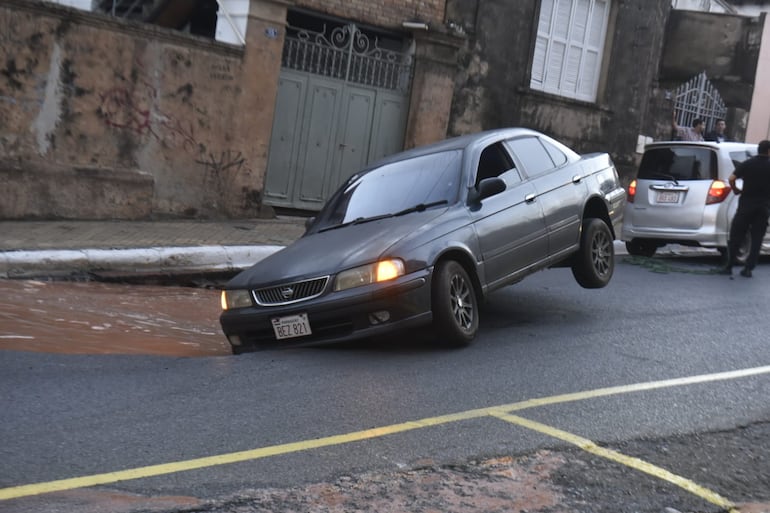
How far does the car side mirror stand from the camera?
8.05 m

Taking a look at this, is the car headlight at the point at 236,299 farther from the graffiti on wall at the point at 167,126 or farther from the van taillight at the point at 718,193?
the van taillight at the point at 718,193

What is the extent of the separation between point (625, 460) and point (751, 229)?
8565 mm

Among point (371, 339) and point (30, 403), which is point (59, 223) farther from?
point (30, 403)

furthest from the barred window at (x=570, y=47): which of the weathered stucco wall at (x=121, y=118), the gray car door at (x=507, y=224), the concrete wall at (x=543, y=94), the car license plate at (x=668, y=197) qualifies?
→ the gray car door at (x=507, y=224)

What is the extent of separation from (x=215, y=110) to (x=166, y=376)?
888 centimetres

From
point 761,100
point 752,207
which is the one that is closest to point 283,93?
point 752,207

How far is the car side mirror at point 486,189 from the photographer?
8.05m

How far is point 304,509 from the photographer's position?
14.0 ft

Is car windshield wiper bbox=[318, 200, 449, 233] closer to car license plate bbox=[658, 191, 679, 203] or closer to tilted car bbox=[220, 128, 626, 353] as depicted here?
tilted car bbox=[220, 128, 626, 353]

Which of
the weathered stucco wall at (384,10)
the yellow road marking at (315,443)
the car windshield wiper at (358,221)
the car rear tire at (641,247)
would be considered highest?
the weathered stucco wall at (384,10)

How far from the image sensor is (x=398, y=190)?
334 inches

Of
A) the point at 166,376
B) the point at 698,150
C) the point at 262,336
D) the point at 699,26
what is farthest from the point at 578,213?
the point at 699,26

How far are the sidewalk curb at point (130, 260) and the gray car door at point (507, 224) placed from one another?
14.6ft

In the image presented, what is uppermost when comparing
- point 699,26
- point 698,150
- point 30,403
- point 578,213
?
point 699,26
